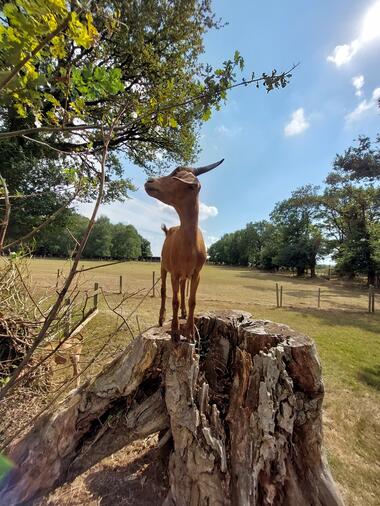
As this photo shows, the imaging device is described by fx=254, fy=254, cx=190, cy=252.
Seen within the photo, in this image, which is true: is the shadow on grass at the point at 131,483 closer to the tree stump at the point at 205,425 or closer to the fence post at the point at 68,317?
the tree stump at the point at 205,425

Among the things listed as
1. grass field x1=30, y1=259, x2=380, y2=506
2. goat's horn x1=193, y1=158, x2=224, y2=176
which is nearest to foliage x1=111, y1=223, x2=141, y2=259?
grass field x1=30, y1=259, x2=380, y2=506

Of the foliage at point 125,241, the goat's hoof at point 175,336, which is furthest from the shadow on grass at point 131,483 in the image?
the foliage at point 125,241

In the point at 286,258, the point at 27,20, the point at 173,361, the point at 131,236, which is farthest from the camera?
the point at 131,236

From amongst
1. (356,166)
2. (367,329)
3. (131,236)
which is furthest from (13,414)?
(131,236)

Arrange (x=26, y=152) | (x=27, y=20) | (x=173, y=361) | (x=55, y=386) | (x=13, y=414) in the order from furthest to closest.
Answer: (x=26, y=152), (x=55, y=386), (x=13, y=414), (x=173, y=361), (x=27, y=20)

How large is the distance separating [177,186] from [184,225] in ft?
1.17

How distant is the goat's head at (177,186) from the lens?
2.28m

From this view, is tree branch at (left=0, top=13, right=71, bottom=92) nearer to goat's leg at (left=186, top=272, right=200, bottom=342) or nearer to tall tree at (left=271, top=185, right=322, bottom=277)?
goat's leg at (left=186, top=272, right=200, bottom=342)

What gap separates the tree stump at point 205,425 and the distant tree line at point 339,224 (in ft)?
53.8

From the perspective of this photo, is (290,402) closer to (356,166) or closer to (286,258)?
(356,166)

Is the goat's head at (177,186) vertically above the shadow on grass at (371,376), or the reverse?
the goat's head at (177,186)

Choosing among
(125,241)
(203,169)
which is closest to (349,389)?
(203,169)

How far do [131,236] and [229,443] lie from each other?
70524mm

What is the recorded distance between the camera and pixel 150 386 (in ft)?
8.79
